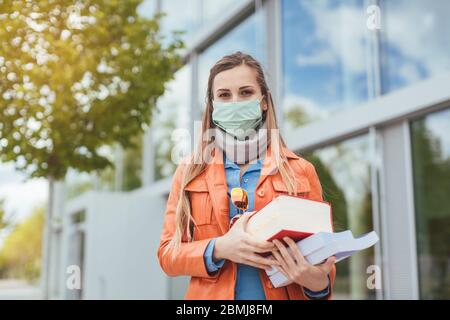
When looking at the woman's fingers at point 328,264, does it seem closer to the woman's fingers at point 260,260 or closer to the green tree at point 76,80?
the woman's fingers at point 260,260

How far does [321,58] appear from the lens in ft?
22.0

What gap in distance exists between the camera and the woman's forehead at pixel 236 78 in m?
1.57

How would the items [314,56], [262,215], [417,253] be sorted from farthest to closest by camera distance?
[314,56] < [417,253] < [262,215]

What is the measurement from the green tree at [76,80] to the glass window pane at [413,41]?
2.07m

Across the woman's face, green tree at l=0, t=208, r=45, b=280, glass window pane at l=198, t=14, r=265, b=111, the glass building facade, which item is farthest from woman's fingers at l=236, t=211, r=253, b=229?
green tree at l=0, t=208, r=45, b=280

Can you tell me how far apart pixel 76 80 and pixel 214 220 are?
11.9 ft

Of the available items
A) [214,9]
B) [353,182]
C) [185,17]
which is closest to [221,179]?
[353,182]

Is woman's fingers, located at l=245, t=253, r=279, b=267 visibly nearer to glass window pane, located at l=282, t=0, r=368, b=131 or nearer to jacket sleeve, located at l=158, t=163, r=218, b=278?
jacket sleeve, located at l=158, t=163, r=218, b=278

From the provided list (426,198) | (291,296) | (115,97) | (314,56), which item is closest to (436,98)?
(426,198)

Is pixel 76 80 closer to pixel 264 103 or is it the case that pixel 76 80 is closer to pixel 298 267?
pixel 264 103

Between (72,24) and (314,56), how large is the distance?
333cm

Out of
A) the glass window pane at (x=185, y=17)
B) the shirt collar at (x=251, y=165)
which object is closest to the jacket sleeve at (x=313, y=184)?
the shirt collar at (x=251, y=165)

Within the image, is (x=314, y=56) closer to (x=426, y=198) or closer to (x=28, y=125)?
(x=426, y=198)
